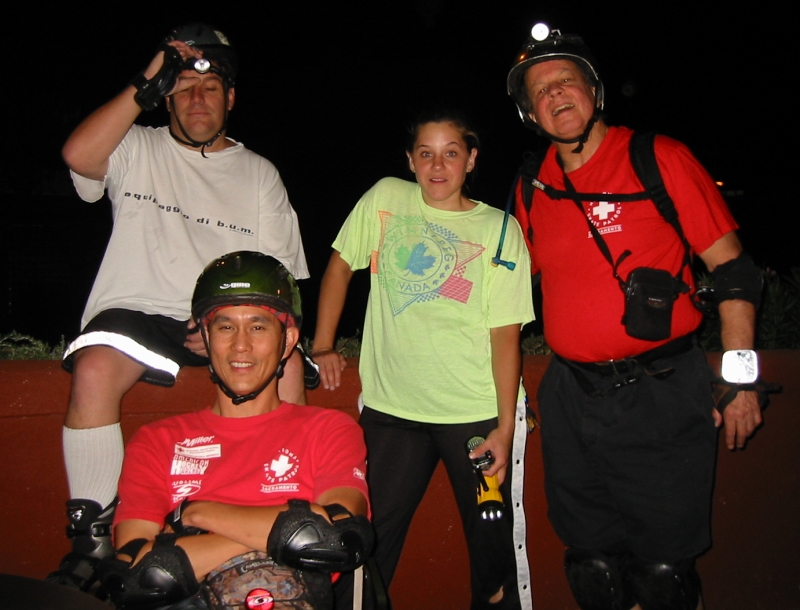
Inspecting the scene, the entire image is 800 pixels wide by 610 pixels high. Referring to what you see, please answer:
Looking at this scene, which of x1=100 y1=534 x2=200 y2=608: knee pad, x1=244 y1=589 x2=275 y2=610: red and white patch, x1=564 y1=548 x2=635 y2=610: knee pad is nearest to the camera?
x1=100 y1=534 x2=200 y2=608: knee pad

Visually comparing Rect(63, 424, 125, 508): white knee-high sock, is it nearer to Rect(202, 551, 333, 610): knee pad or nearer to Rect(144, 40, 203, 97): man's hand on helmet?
Rect(202, 551, 333, 610): knee pad

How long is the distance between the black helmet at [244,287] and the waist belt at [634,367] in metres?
1.32

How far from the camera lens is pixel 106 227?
58.3 feet

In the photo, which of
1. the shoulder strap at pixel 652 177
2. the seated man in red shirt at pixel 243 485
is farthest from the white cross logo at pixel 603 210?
the seated man in red shirt at pixel 243 485

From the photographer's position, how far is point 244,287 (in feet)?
9.32

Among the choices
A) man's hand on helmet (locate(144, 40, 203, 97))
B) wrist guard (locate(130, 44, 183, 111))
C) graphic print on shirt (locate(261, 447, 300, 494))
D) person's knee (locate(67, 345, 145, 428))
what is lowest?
graphic print on shirt (locate(261, 447, 300, 494))

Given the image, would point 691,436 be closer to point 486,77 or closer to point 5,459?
point 5,459

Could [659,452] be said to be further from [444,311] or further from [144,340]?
[144,340]

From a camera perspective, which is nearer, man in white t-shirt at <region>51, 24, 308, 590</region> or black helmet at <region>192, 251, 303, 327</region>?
black helmet at <region>192, 251, 303, 327</region>

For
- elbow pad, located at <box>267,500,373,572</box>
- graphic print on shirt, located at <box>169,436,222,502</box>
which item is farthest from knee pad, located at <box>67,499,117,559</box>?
elbow pad, located at <box>267,500,373,572</box>

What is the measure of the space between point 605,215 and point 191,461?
1.94m

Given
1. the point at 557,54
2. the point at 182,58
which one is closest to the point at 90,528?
the point at 182,58

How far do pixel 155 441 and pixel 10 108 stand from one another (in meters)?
11.9

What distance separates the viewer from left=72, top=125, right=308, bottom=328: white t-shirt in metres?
3.26
